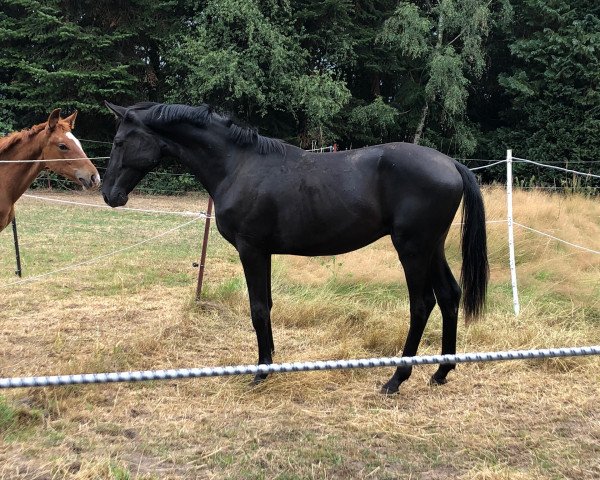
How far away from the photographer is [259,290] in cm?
360

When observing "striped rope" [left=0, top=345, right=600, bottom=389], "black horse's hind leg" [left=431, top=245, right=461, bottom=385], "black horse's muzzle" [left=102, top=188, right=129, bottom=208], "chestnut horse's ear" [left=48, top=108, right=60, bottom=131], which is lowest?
"black horse's hind leg" [left=431, top=245, right=461, bottom=385]

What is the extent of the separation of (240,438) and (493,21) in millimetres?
20624

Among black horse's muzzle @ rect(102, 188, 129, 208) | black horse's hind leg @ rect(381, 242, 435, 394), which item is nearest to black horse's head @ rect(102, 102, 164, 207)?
black horse's muzzle @ rect(102, 188, 129, 208)

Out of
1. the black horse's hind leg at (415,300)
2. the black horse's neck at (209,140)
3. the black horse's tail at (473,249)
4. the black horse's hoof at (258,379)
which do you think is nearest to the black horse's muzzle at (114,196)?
the black horse's neck at (209,140)

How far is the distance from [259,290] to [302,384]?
718 millimetres

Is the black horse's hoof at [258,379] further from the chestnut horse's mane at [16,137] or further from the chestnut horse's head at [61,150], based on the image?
the chestnut horse's mane at [16,137]

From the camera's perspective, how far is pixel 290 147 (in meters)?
3.68

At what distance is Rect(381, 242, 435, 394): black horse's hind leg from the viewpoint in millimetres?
3383

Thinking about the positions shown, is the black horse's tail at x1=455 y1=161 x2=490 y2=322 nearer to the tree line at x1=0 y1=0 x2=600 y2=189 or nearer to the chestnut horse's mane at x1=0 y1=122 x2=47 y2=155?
the chestnut horse's mane at x1=0 y1=122 x2=47 y2=155

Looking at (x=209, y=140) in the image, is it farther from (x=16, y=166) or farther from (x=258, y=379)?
(x=16, y=166)

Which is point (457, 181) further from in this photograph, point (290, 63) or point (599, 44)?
point (599, 44)

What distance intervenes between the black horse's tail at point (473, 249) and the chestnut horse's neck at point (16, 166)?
3584mm

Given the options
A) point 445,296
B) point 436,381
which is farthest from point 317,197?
point 436,381

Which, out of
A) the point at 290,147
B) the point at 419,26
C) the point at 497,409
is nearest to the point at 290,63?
the point at 419,26
